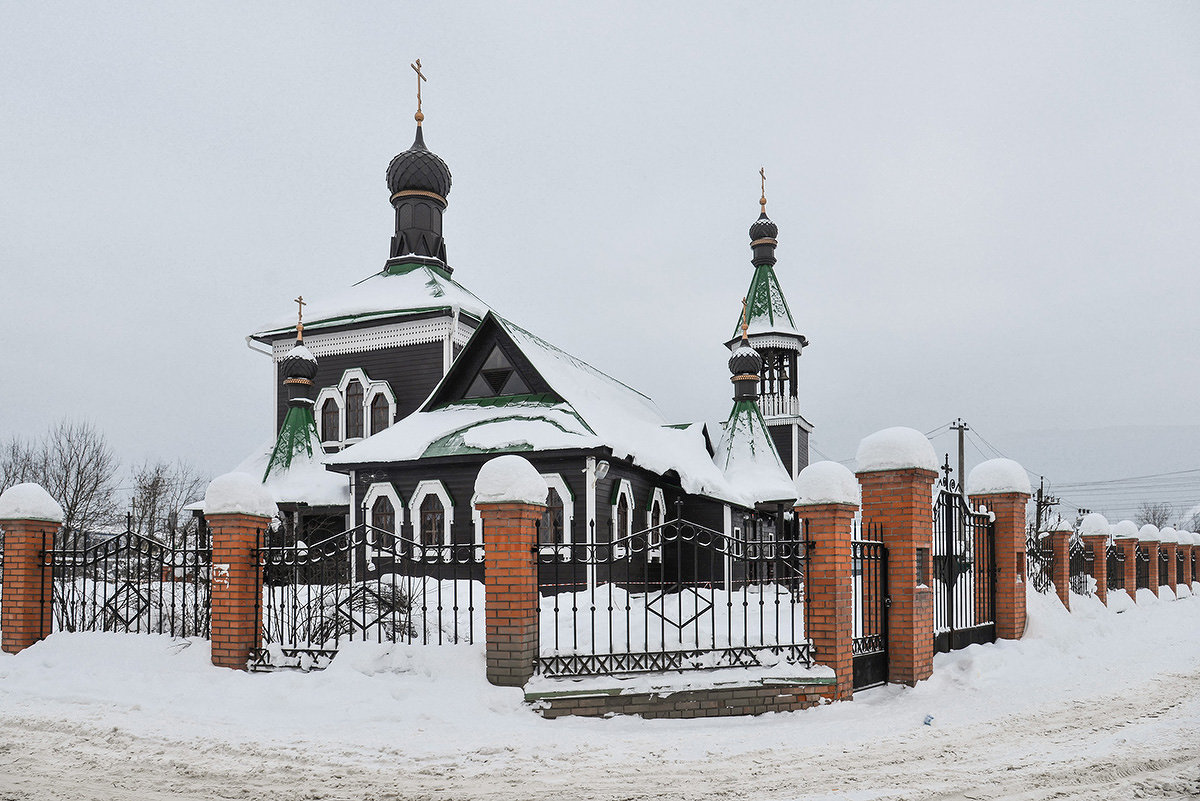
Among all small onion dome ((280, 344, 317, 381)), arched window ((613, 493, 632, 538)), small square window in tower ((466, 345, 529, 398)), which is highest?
small onion dome ((280, 344, 317, 381))

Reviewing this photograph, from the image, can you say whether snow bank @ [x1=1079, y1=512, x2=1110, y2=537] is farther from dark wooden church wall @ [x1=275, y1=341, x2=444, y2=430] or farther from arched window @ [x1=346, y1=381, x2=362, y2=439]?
arched window @ [x1=346, y1=381, x2=362, y2=439]

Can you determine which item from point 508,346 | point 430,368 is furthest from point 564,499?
point 430,368

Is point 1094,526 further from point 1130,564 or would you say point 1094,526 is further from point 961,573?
point 961,573

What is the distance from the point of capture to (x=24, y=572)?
9.53 meters

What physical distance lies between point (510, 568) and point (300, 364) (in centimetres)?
1496

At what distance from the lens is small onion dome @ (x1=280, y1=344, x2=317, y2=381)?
20.9 metres

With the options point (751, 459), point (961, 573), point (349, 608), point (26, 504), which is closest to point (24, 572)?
point (26, 504)

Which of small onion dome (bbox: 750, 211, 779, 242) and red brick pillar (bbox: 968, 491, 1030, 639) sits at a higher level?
small onion dome (bbox: 750, 211, 779, 242)

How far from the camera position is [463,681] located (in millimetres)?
7340

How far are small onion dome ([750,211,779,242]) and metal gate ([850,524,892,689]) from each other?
20.9 m

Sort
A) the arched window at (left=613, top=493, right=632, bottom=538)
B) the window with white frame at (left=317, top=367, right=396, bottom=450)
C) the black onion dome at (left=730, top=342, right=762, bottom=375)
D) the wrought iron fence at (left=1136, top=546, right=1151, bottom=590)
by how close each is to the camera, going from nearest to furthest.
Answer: the arched window at (left=613, top=493, right=632, bottom=538) < the wrought iron fence at (left=1136, top=546, right=1151, bottom=590) < the window with white frame at (left=317, top=367, right=396, bottom=450) < the black onion dome at (left=730, top=342, right=762, bottom=375)

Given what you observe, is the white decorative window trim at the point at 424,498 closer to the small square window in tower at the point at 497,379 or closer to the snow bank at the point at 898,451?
the small square window in tower at the point at 497,379

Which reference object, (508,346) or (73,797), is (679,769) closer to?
(73,797)

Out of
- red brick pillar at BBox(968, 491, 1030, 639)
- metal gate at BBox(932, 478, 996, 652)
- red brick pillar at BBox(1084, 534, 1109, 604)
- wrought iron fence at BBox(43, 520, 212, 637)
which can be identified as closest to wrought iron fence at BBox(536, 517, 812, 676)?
metal gate at BBox(932, 478, 996, 652)
